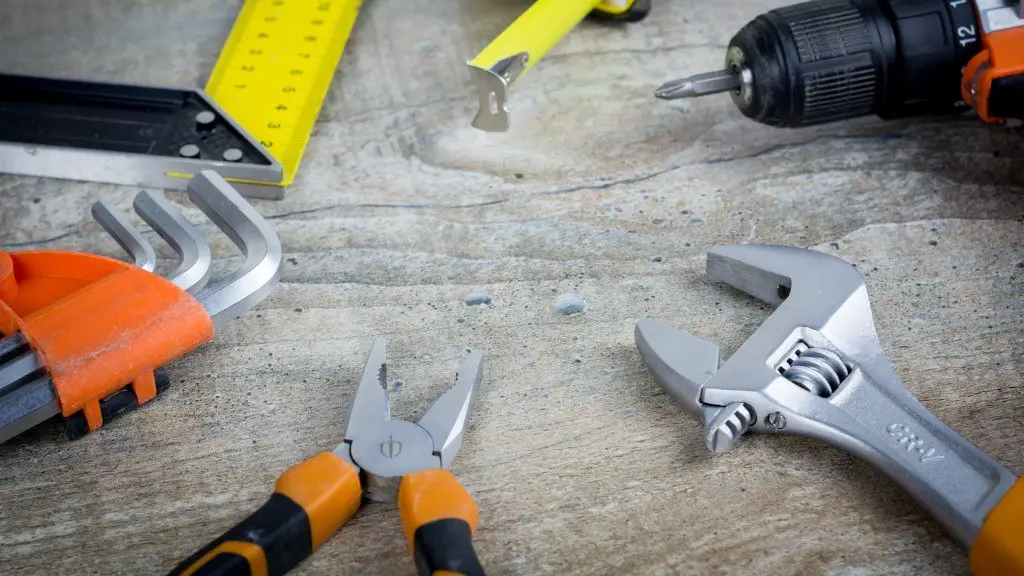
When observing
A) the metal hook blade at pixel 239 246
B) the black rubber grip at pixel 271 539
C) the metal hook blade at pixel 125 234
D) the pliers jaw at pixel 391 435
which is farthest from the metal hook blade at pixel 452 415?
the metal hook blade at pixel 125 234

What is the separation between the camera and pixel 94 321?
33.9 inches

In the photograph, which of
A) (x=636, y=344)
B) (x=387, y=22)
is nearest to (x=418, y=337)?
(x=636, y=344)

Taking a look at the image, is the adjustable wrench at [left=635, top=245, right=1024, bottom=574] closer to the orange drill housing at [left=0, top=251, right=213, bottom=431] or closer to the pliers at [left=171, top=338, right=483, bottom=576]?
the pliers at [left=171, top=338, right=483, bottom=576]

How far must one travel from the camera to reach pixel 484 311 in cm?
99

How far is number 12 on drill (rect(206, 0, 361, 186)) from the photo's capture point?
118 centimetres

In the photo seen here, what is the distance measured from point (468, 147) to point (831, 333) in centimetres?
49

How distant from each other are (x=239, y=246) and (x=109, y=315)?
17 centimetres

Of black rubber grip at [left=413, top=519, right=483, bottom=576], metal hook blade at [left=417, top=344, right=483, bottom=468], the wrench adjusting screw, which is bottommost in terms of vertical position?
→ black rubber grip at [left=413, top=519, right=483, bottom=576]

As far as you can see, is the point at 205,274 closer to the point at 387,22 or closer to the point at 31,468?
the point at 31,468

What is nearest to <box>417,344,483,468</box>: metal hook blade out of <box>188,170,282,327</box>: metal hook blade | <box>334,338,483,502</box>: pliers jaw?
<box>334,338,483,502</box>: pliers jaw

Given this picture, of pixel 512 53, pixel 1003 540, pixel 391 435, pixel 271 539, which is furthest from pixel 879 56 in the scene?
pixel 271 539

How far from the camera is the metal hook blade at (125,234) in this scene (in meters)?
0.98

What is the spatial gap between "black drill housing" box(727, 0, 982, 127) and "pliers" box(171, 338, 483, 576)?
0.49m

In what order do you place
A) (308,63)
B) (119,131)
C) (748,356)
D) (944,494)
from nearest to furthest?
(944,494)
(748,356)
(119,131)
(308,63)
